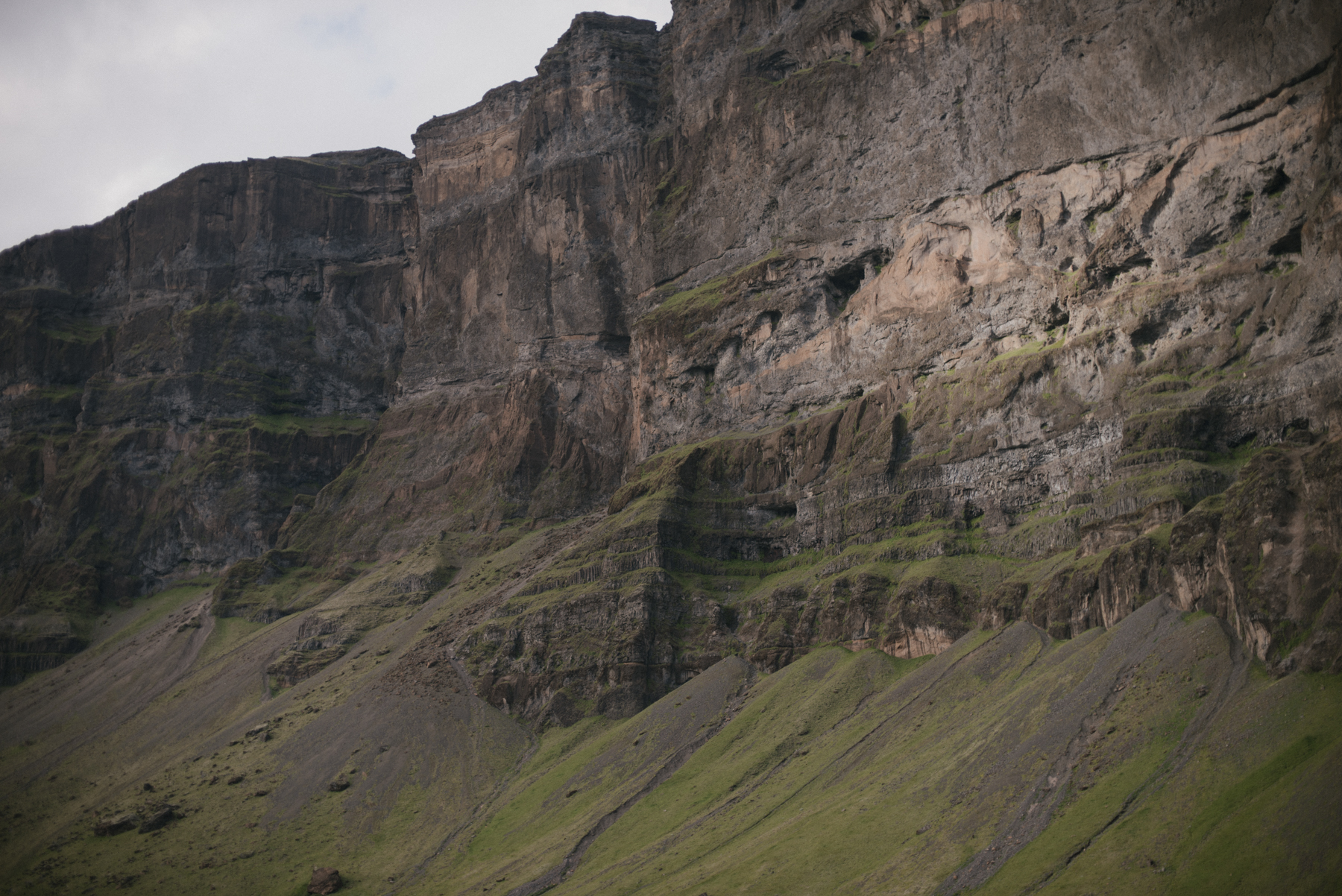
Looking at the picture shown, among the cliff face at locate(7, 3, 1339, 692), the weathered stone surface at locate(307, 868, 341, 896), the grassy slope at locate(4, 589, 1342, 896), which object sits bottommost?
the weathered stone surface at locate(307, 868, 341, 896)

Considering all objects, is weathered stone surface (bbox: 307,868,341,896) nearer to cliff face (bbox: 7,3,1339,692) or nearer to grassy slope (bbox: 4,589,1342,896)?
grassy slope (bbox: 4,589,1342,896)

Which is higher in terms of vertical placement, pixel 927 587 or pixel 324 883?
pixel 927 587

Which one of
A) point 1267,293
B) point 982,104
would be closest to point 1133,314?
point 1267,293

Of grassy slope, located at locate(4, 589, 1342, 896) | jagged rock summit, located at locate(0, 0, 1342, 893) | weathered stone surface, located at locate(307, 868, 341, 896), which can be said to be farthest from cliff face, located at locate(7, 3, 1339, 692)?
weathered stone surface, located at locate(307, 868, 341, 896)

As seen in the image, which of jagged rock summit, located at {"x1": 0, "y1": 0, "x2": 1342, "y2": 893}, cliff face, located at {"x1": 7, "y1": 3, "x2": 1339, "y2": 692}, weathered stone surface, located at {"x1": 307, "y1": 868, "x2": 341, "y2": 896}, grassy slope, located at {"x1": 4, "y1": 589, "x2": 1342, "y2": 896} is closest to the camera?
grassy slope, located at {"x1": 4, "y1": 589, "x2": 1342, "y2": 896}

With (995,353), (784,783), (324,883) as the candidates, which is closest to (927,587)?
(784,783)

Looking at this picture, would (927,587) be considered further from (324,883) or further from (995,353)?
(324,883)

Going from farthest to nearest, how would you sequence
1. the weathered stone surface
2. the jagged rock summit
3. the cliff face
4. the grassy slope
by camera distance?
the weathered stone surface → the cliff face → the jagged rock summit → the grassy slope

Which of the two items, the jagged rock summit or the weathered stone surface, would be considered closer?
the jagged rock summit

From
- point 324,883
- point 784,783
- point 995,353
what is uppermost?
point 995,353

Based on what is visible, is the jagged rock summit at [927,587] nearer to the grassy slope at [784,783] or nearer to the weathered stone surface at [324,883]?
the grassy slope at [784,783]

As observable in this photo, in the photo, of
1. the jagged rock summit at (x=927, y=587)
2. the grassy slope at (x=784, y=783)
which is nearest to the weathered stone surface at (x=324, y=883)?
the grassy slope at (x=784, y=783)

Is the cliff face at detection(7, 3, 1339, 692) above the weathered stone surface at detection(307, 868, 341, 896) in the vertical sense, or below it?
above

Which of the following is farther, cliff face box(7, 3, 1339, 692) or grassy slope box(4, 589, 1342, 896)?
cliff face box(7, 3, 1339, 692)
